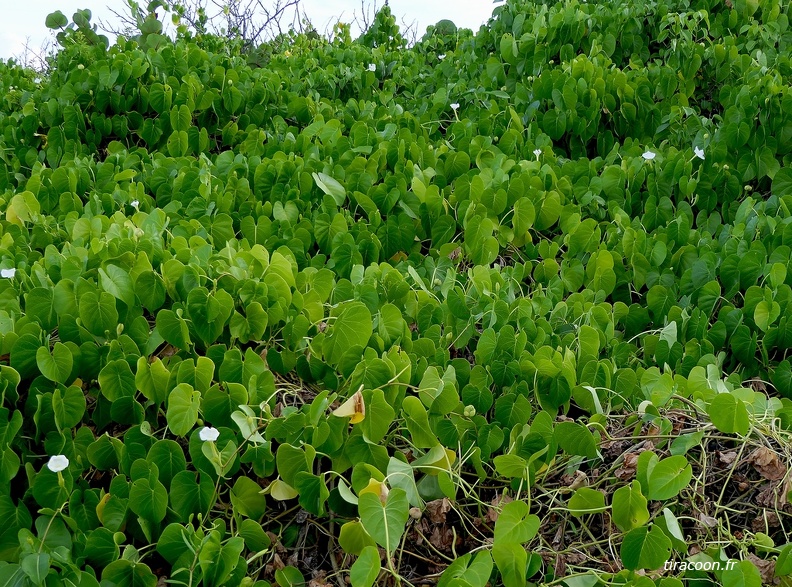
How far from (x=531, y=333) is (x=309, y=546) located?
0.92m

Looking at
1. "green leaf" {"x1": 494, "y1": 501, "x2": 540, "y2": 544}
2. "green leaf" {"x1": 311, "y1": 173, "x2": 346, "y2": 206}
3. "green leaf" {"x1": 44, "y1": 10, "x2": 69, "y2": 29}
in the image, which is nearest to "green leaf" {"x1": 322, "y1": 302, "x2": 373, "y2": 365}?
"green leaf" {"x1": 494, "y1": 501, "x2": 540, "y2": 544}

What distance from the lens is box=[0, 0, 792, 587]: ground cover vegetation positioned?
1.82 m

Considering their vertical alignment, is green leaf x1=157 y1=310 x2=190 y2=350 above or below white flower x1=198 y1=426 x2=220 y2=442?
above

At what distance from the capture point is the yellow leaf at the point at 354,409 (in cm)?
184

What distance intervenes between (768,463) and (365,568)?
104 cm

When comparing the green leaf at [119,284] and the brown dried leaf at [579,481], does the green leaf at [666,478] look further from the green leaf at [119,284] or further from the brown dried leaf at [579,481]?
the green leaf at [119,284]

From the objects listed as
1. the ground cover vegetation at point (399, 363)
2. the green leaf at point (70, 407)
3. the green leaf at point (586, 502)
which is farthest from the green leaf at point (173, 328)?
the green leaf at point (586, 502)

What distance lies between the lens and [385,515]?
65.8 inches

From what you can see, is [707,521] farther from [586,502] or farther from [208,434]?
[208,434]

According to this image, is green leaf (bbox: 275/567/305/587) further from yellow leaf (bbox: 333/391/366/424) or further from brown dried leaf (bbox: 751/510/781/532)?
brown dried leaf (bbox: 751/510/781/532)

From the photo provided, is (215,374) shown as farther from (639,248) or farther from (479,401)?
(639,248)

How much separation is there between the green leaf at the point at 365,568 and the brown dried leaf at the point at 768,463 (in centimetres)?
99

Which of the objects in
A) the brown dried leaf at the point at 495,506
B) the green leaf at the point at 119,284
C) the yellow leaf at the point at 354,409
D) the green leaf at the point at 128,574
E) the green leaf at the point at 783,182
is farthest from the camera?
the green leaf at the point at 783,182

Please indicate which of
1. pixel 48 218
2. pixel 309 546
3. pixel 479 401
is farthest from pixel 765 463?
pixel 48 218
